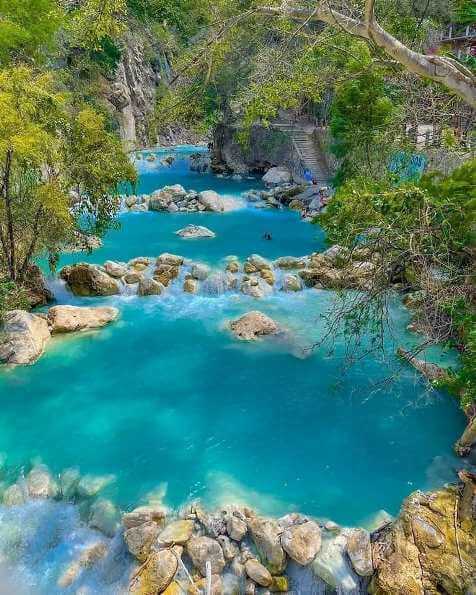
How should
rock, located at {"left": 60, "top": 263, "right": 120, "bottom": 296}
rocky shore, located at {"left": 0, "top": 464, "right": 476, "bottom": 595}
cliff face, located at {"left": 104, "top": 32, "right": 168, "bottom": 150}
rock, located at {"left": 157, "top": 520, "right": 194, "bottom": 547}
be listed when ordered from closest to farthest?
rocky shore, located at {"left": 0, "top": 464, "right": 476, "bottom": 595}
rock, located at {"left": 157, "top": 520, "right": 194, "bottom": 547}
rock, located at {"left": 60, "top": 263, "right": 120, "bottom": 296}
cliff face, located at {"left": 104, "top": 32, "right": 168, "bottom": 150}

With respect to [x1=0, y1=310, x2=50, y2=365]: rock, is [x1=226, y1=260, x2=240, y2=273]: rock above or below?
below

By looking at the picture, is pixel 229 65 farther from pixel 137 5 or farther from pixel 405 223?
pixel 405 223

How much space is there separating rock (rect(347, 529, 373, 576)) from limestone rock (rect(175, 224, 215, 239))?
52.6ft

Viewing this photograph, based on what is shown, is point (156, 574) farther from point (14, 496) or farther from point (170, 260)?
point (170, 260)

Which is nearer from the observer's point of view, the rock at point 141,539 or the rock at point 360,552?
A: the rock at point 360,552

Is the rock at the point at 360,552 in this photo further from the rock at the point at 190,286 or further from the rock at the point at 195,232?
the rock at the point at 195,232

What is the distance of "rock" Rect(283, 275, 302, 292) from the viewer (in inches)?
624

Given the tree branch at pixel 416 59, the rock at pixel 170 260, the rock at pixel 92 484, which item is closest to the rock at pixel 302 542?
the rock at pixel 92 484

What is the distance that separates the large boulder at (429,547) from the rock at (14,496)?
18.0 ft

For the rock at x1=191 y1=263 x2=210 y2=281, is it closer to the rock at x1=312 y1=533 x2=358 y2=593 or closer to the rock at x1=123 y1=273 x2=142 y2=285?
the rock at x1=123 y1=273 x2=142 y2=285

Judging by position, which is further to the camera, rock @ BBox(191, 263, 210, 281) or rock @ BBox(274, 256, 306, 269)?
rock @ BBox(274, 256, 306, 269)

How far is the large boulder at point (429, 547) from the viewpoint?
6148 mm

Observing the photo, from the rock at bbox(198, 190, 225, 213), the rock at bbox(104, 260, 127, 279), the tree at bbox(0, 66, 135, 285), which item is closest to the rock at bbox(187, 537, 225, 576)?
the tree at bbox(0, 66, 135, 285)

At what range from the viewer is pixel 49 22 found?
24.1 m
